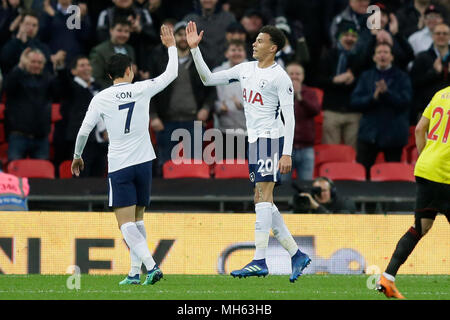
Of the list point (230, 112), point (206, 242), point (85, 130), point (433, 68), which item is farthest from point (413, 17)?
point (85, 130)

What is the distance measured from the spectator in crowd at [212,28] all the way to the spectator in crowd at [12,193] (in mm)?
4020

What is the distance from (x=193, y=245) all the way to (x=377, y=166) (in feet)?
13.2

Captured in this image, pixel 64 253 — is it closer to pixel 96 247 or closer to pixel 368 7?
pixel 96 247

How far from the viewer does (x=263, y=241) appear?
10.1 metres

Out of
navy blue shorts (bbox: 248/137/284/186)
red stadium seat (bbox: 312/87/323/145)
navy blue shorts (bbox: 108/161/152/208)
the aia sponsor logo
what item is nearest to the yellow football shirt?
navy blue shorts (bbox: 248/137/284/186)

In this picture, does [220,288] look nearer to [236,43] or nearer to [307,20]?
[236,43]

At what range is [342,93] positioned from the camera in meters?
16.1

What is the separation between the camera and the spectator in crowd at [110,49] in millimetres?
15492

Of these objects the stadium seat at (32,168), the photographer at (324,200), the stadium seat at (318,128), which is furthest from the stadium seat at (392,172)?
the stadium seat at (32,168)

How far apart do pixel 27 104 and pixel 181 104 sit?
7.59 ft

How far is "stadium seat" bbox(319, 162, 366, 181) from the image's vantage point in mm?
15320

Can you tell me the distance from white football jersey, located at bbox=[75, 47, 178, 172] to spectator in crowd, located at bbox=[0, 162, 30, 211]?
3448 mm

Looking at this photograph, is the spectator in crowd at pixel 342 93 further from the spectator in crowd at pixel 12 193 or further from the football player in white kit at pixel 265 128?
the football player in white kit at pixel 265 128
